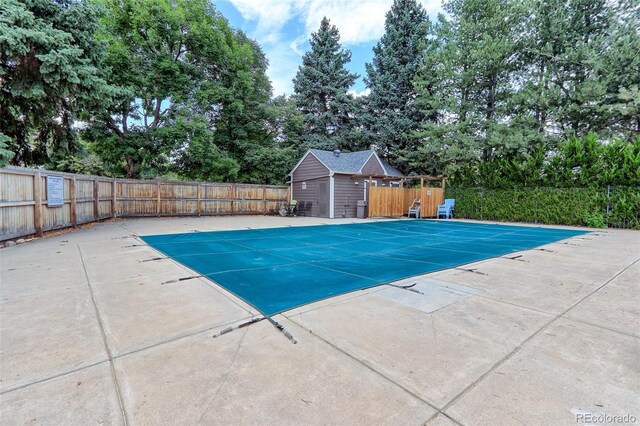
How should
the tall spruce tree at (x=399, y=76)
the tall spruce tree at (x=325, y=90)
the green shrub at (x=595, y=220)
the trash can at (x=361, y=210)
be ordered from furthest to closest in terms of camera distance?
the tall spruce tree at (x=325, y=90)
the tall spruce tree at (x=399, y=76)
the trash can at (x=361, y=210)
the green shrub at (x=595, y=220)

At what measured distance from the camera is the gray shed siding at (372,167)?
1606 centimetres

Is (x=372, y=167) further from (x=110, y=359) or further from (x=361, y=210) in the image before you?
(x=110, y=359)

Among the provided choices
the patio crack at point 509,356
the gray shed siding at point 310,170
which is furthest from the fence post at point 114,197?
the patio crack at point 509,356

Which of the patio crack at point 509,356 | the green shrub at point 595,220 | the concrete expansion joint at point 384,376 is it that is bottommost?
the concrete expansion joint at point 384,376

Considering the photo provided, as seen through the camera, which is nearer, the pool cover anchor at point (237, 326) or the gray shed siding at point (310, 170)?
the pool cover anchor at point (237, 326)

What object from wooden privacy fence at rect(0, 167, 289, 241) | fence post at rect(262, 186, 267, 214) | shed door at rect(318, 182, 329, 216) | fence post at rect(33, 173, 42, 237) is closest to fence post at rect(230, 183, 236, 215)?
wooden privacy fence at rect(0, 167, 289, 241)

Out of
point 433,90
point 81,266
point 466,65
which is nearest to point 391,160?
point 433,90

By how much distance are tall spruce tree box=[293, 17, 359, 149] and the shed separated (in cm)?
505

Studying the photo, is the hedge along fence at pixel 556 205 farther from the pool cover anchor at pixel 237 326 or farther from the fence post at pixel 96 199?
the fence post at pixel 96 199

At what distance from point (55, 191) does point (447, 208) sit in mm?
14524

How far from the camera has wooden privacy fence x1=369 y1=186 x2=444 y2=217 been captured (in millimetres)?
14438

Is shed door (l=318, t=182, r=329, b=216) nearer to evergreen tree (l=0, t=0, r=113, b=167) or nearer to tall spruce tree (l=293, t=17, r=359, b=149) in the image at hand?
tall spruce tree (l=293, t=17, r=359, b=149)

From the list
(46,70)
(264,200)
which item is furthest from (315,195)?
(46,70)

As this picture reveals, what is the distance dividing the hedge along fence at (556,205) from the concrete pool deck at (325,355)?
30.3ft
